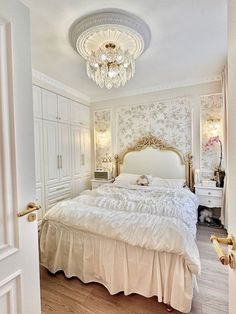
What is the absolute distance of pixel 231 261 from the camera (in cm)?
70

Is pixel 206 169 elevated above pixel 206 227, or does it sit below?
above

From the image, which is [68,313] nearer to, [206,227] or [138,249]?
[138,249]

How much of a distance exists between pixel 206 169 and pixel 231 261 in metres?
3.13

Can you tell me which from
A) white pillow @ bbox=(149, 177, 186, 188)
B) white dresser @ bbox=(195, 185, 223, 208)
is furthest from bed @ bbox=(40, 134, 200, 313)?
white dresser @ bbox=(195, 185, 223, 208)

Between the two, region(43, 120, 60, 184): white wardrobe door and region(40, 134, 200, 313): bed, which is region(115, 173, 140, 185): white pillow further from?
region(43, 120, 60, 184): white wardrobe door

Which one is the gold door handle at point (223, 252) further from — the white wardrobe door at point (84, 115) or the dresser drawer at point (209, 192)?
the white wardrobe door at point (84, 115)

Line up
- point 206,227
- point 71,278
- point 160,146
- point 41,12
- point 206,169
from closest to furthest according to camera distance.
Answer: point 41,12 → point 71,278 → point 206,227 → point 206,169 → point 160,146

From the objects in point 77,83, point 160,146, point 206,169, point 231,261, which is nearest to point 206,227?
point 206,169

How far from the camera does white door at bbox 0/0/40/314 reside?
0.83 metres

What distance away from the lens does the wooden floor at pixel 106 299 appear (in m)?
1.58

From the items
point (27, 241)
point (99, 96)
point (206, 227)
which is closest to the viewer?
point (27, 241)

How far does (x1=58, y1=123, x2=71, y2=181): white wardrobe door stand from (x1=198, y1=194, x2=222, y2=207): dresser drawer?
2.62m

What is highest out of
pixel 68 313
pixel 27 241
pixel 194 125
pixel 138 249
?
pixel 194 125

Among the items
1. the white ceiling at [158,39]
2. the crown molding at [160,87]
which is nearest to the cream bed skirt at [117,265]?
the white ceiling at [158,39]
